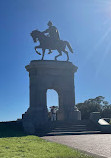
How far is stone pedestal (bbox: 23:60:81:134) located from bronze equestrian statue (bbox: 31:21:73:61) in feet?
6.91

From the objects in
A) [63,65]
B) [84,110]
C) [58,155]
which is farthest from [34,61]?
[84,110]

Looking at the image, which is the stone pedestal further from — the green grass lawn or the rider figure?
the green grass lawn

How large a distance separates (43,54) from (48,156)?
66.9 feet

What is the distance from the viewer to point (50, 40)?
2744cm

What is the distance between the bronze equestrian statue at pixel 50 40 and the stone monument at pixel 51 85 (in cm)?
47

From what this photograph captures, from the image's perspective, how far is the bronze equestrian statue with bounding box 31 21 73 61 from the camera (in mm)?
26734

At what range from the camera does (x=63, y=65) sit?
26.6 m

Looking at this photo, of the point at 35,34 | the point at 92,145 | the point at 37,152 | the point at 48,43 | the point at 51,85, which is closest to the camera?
the point at 37,152

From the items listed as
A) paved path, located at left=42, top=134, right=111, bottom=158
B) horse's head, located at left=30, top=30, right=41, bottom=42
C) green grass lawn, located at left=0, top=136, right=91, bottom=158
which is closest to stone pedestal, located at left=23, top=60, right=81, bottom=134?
horse's head, located at left=30, top=30, right=41, bottom=42

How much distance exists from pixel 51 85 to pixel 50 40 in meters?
5.67

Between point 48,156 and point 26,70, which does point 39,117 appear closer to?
point 26,70

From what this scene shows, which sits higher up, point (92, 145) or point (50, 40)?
point (50, 40)

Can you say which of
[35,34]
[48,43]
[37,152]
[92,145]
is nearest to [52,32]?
[48,43]

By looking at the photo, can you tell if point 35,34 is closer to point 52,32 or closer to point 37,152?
point 52,32
